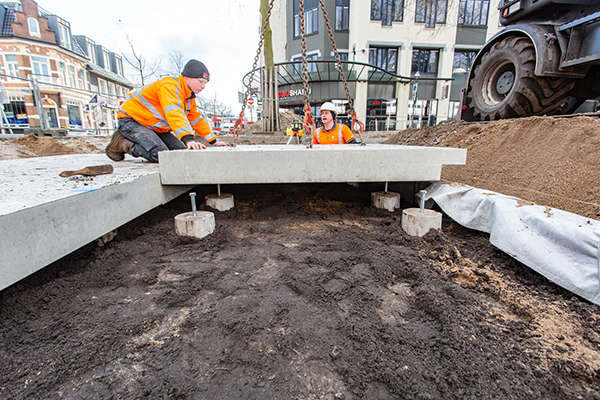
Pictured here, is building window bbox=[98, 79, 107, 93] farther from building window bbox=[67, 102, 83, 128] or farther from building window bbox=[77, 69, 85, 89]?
building window bbox=[67, 102, 83, 128]

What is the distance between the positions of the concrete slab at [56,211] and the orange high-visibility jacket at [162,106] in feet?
2.61

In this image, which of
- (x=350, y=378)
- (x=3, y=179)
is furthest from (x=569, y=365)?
(x=3, y=179)

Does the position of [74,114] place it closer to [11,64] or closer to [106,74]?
[11,64]

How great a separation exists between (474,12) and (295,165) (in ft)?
84.2

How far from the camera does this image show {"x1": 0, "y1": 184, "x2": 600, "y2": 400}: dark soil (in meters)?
1.30

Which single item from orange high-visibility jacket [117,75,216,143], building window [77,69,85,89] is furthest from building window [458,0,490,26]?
building window [77,69,85,89]

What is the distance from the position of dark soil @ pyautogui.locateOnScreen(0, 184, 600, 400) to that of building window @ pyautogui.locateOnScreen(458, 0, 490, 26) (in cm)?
2480

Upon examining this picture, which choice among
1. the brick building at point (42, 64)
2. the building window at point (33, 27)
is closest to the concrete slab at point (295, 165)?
the brick building at point (42, 64)

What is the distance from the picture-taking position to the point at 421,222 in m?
2.81

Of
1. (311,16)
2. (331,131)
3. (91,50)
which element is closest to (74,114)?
(91,50)

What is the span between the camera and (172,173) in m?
2.93

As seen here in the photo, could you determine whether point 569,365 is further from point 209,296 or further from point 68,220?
point 68,220

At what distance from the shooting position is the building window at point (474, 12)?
807 inches

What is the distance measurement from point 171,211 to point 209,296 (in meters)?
1.84
